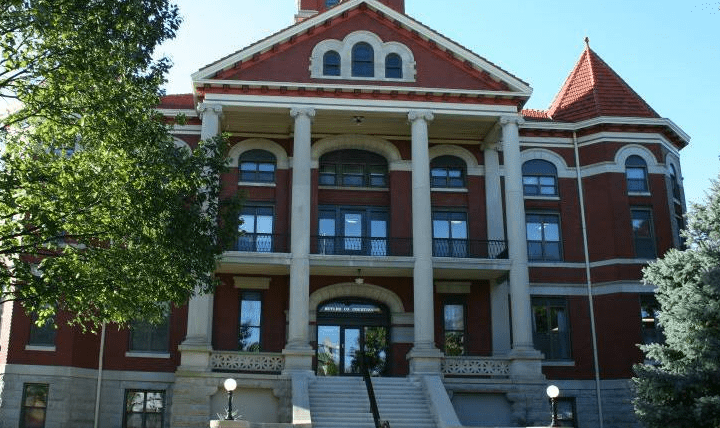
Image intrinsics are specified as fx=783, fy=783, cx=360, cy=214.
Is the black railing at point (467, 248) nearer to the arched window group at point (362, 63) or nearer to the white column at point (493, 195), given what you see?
the white column at point (493, 195)

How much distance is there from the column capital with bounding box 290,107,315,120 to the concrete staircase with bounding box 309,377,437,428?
912 cm

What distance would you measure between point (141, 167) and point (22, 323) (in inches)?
562

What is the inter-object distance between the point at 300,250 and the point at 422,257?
4.14 meters

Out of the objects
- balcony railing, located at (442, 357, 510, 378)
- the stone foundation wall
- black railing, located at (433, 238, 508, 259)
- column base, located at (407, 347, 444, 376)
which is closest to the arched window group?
black railing, located at (433, 238, 508, 259)

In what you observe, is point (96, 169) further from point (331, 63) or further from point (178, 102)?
point (178, 102)

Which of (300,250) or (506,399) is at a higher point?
(300,250)

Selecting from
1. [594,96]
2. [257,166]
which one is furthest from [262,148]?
[594,96]

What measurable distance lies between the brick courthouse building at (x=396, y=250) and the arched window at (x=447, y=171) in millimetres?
90

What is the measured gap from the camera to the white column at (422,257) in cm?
2530

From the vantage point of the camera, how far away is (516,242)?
89.3 ft

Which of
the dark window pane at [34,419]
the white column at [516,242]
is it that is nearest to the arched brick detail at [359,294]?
the white column at [516,242]

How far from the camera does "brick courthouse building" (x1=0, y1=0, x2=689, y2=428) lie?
1008 inches

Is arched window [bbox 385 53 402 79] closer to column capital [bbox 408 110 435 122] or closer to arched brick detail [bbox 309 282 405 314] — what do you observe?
column capital [bbox 408 110 435 122]

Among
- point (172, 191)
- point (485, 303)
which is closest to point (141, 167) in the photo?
point (172, 191)
